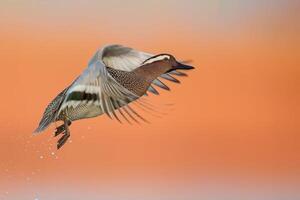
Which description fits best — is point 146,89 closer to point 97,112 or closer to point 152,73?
point 152,73

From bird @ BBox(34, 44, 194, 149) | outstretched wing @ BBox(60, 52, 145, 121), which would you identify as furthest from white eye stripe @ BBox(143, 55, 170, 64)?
outstretched wing @ BBox(60, 52, 145, 121)

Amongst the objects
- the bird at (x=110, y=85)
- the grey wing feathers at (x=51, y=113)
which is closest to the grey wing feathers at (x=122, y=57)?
the bird at (x=110, y=85)

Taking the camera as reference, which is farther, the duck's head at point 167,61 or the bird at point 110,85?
the duck's head at point 167,61

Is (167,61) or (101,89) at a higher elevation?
(167,61)

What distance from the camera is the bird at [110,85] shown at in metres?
1.09

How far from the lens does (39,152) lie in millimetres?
1732

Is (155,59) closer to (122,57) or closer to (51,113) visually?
(122,57)

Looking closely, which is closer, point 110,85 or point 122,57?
point 110,85

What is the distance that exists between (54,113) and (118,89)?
0.15m

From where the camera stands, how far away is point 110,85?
110 cm

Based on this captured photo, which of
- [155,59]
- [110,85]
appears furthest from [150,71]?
[110,85]

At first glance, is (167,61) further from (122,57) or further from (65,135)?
(65,135)

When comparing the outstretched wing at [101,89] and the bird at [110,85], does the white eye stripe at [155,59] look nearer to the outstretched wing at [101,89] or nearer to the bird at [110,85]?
the bird at [110,85]

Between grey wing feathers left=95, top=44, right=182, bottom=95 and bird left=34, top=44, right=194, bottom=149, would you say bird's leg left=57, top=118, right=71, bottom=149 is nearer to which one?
bird left=34, top=44, right=194, bottom=149
